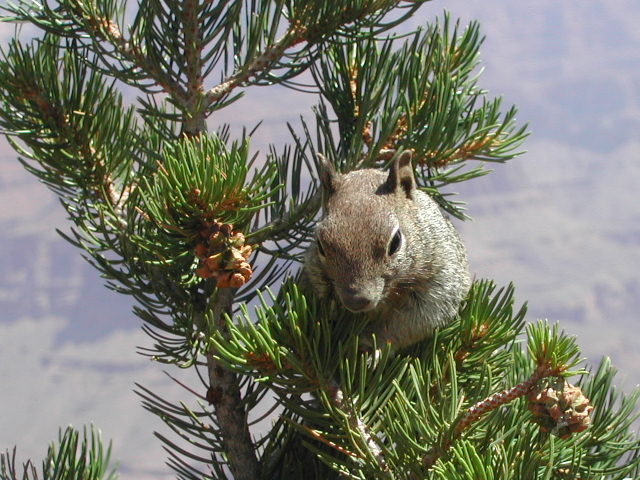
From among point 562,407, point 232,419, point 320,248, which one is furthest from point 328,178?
point 562,407

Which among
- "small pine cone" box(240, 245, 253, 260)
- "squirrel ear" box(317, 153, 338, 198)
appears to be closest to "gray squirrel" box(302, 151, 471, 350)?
"squirrel ear" box(317, 153, 338, 198)

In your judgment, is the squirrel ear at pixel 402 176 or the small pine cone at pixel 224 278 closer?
the small pine cone at pixel 224 278

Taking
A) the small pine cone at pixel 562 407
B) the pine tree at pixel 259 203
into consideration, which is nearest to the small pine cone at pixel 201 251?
the pine tree at pixel 259 203

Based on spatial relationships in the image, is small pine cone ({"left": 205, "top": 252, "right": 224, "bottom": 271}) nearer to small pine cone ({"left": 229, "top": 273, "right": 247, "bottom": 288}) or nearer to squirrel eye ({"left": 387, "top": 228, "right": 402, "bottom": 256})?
small pine cone ({"left": 229, "top": 273, "right": 247, "bottom": 288})

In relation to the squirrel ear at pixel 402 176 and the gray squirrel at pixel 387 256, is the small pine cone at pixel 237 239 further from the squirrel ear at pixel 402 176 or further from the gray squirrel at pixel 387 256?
the squirrel ear at pixel 402 176

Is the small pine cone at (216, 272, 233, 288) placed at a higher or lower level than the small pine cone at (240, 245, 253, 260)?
lower

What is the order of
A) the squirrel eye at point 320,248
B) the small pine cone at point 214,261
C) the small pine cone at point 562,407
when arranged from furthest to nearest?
the squirrel eye at point 320,248
the small pine cone at point 214,261
the small pine cone at point 562,407

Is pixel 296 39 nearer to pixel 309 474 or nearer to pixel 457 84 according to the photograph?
pixel 457 84
